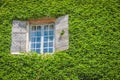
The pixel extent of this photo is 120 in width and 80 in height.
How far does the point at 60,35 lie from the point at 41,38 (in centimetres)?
87

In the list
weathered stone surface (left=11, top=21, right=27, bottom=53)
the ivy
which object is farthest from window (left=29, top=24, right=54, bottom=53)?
the ivy

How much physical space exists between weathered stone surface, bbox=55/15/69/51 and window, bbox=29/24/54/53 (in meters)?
0.38

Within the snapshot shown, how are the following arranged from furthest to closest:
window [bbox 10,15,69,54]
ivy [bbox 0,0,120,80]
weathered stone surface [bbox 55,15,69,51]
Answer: window [bbox 10,15,69,54] → weathered stone surface [bbox 55,15,69,51] → ivy [bbox 0,0,120,80]

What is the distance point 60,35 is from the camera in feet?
37.6

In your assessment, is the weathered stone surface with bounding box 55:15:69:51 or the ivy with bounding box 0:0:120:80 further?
the weathered stone surface with bounding box 55:15:69:51

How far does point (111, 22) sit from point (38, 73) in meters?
3.09

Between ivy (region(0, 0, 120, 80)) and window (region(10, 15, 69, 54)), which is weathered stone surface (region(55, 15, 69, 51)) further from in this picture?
ivy (region(0, 0, 120, 80))

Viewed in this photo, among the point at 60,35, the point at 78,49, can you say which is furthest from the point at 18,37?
the point at 78,49

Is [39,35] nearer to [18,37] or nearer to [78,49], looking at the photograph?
[18,37]

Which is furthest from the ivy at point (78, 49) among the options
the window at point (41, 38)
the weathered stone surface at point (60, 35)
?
the window at point (41, 38)

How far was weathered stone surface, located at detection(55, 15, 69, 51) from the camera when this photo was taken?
1123 centimetres

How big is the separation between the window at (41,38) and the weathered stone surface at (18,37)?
1.10 feet

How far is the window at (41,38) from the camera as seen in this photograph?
11.8 metres

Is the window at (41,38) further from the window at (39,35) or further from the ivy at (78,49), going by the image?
the ivy at (78,49)
